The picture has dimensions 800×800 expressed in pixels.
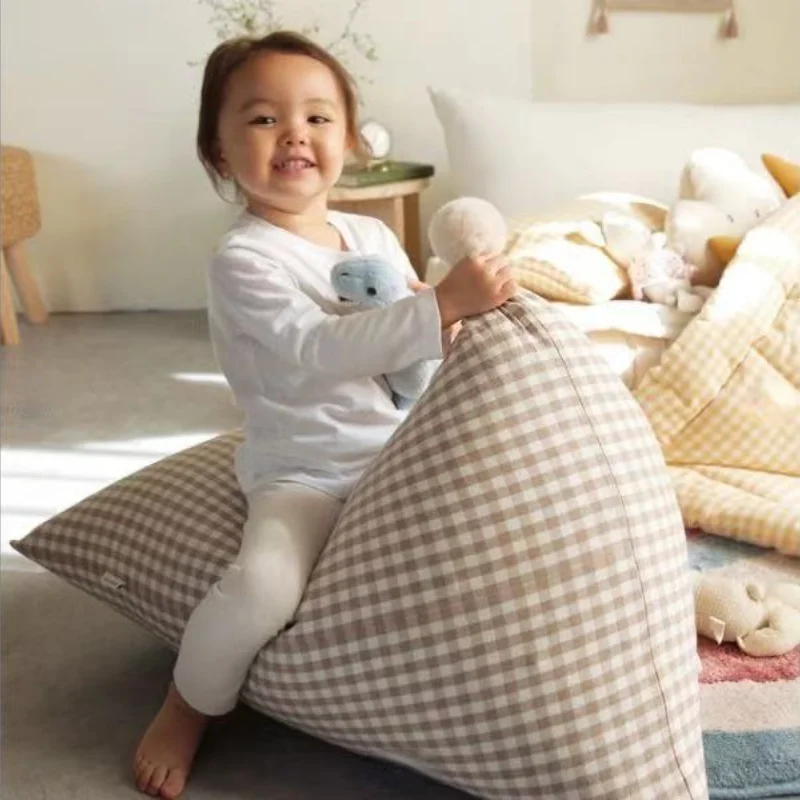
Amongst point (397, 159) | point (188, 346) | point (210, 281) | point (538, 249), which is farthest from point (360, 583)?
point (397, 159)

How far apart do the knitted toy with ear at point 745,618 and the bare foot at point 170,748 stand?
629mm

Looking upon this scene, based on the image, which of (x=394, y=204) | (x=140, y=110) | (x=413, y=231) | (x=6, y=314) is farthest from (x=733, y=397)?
(x=140, y=110)

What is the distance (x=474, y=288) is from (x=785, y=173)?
4.46ft

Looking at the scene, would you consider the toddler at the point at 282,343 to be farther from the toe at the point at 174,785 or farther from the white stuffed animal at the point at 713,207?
the white stuffed animal at the point at 713,207

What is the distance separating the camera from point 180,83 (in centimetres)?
336

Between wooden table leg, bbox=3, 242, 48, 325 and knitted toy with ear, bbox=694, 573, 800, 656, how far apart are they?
2.52 metres

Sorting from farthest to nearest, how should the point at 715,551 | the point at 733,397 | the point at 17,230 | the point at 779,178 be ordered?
the point at 17,230 → the point at 779,178 → the point at 733,397 → the point at 715,551

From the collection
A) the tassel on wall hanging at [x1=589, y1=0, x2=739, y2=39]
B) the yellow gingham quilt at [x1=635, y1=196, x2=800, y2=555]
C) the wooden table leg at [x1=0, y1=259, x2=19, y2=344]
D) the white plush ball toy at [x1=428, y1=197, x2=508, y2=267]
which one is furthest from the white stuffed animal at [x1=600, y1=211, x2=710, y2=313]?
the wooden table leg at [x1=0, y1=259, x2=19, y2=344]

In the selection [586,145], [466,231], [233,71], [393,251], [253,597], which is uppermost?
Answer: [233,71]

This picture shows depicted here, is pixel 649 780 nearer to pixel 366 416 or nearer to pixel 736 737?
pixel 736 737

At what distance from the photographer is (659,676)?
1034 mm

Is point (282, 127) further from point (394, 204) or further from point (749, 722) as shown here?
point (394, 204)

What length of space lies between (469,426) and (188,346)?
2166 mm

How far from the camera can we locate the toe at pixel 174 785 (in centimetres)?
119
